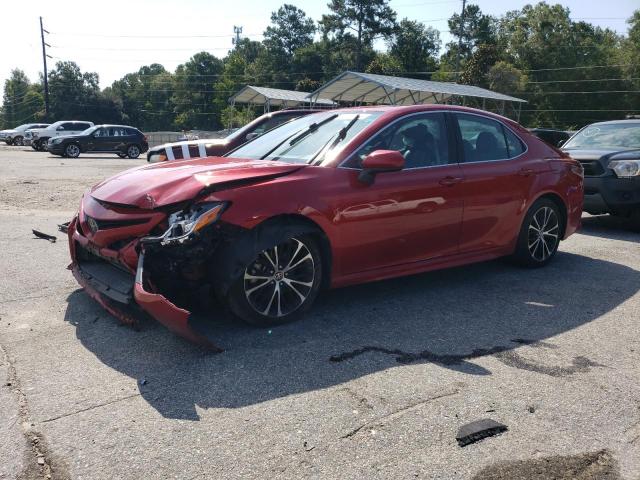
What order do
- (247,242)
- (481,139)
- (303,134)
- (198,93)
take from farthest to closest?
1. (198,93)
2. (481,139)
3. (303,134)
4. (247,242)

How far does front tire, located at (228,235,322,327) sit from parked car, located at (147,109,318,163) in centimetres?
623

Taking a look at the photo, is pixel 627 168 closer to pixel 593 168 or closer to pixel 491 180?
pixel 593 168

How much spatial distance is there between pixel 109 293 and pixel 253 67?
88.6m

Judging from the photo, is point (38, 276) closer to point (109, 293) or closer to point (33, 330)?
point (33, 330)

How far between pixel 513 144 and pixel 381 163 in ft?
7.05

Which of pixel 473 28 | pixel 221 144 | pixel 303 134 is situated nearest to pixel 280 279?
pixel 303 134

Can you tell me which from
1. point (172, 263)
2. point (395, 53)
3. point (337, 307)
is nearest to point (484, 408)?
point (337, 307)

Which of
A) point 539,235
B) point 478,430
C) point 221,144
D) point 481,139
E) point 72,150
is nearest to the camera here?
point 478,430

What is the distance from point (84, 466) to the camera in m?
2.55

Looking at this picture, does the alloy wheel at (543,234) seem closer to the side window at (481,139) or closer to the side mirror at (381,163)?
the side window at (481,139)

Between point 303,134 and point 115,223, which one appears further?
point 303,134

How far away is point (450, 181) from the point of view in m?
5.08

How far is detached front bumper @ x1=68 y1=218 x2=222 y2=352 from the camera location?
3.44 metres

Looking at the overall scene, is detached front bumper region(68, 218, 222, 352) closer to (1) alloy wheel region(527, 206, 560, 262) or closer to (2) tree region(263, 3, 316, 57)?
(1) alloy wheel region(527, 206, 560, 262)
